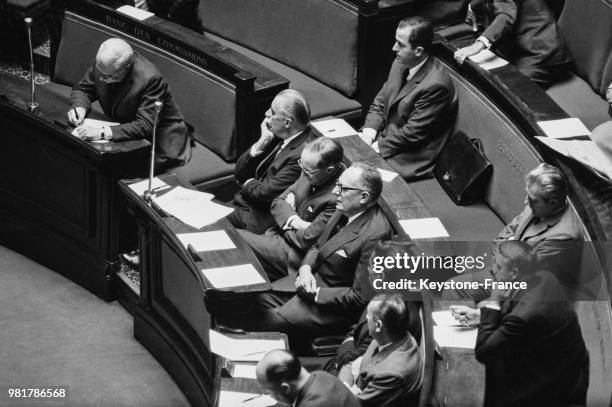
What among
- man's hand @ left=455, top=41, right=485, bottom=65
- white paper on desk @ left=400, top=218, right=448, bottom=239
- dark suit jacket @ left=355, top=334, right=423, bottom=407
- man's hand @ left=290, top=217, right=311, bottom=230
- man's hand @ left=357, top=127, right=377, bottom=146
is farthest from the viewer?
man's hand @ left=357, top=127, right=377, bottom=146

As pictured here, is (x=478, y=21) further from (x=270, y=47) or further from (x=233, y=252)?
(x=233, y=252)

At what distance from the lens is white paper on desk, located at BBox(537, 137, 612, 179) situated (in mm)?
4281

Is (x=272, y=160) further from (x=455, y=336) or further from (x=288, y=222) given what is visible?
(x=455, y=336)

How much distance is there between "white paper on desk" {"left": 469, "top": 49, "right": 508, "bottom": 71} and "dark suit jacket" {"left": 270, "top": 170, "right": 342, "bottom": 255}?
3.45 feet

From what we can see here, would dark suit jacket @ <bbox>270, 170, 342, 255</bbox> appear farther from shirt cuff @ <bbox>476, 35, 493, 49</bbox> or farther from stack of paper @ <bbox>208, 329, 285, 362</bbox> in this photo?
shirt cuff @ <bbox>476, 35, 493, 49</bbox>

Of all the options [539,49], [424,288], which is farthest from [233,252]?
[539,49]

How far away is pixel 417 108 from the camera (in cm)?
547

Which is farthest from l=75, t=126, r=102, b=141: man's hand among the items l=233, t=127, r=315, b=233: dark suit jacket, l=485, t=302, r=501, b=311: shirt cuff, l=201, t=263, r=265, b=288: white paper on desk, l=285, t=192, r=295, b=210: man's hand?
l=485, t=302, r=501, b=311: shirt cuff

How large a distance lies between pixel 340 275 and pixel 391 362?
80 centimetres

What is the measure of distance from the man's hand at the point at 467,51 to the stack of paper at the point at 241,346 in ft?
6.57

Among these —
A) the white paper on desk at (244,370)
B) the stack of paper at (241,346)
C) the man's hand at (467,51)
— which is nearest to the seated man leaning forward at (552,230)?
the stack of paper at (241,346)

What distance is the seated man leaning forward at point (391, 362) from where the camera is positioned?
3.75 m

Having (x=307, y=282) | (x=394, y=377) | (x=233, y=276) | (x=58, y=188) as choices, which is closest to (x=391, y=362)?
(x=394, y=377)

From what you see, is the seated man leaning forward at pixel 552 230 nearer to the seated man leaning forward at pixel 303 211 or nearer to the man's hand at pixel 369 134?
the seated man leaning forward at pixel 303 211
